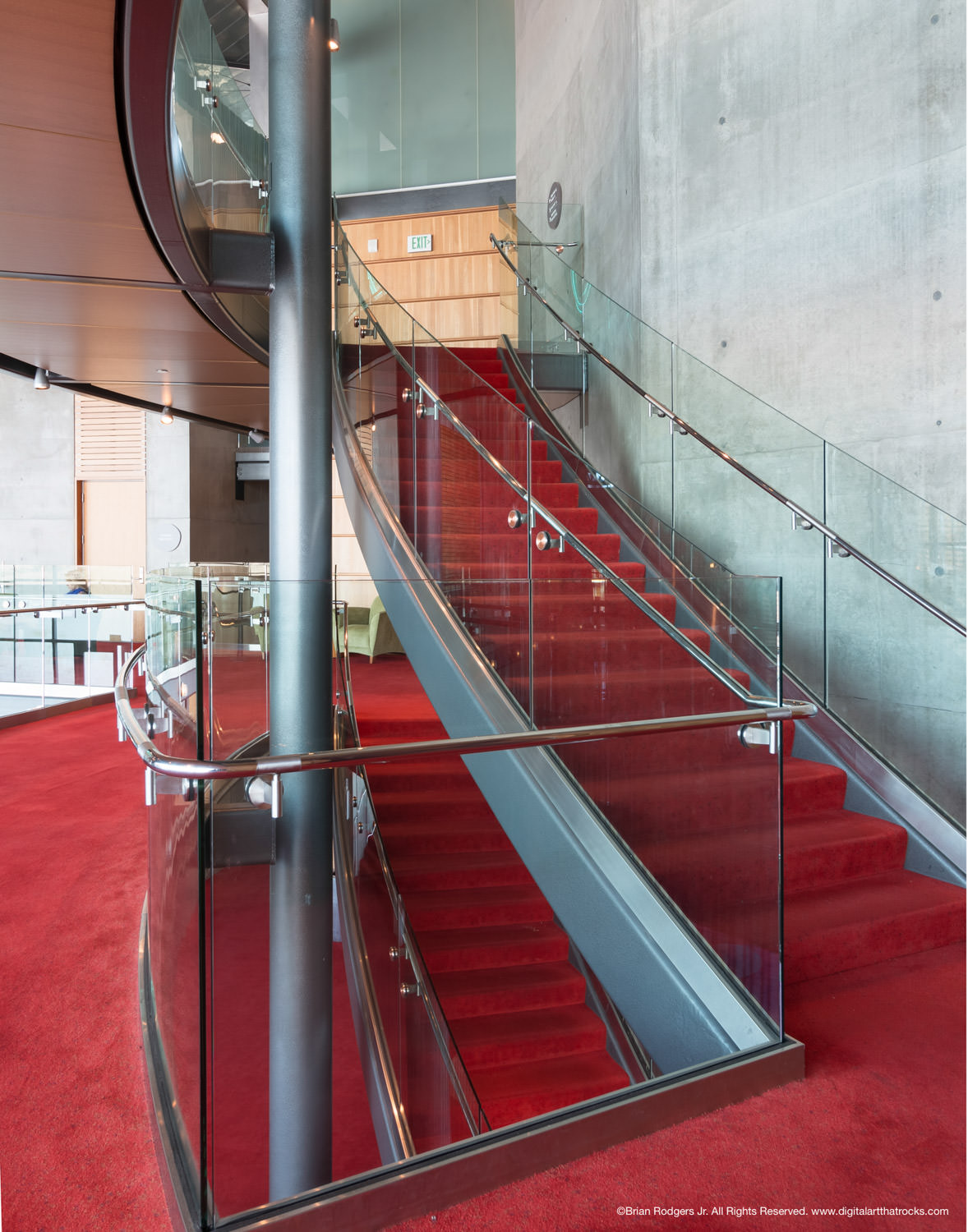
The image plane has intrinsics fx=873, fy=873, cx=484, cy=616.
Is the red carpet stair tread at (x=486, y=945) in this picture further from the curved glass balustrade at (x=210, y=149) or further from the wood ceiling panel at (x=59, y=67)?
the curved glass balustrade at (x=210, y=149)

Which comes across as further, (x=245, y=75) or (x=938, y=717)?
(x=245, y=75)

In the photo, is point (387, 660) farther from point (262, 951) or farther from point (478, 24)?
point (478, 24)

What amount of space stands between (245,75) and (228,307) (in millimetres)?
9629

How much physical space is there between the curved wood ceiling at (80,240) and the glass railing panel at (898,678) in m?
3.70

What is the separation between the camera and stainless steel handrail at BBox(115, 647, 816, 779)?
1608mm

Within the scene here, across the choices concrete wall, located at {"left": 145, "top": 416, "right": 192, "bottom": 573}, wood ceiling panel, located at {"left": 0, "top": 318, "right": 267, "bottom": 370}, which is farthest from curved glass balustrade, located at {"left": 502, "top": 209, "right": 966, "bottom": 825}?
concrete wall, located at {"left": 145, "top": 416, "right": 192, "bottom": 573}

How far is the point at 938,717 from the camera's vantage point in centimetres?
403

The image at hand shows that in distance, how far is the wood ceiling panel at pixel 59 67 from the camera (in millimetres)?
2514

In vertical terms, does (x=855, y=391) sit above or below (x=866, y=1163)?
above

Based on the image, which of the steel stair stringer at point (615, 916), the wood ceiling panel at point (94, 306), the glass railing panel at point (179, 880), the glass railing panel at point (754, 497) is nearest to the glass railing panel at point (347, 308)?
the wood ceiling panel at point (94, 306)

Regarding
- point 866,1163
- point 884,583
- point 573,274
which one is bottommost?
point 866,1163

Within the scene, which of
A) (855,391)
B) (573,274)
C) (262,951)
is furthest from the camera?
(573,274)

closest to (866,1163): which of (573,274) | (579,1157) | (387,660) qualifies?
(579,1157)

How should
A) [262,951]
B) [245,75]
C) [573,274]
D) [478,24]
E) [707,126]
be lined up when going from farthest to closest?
[245,75], [478,24], [573,274], [707,126], [262,951]
